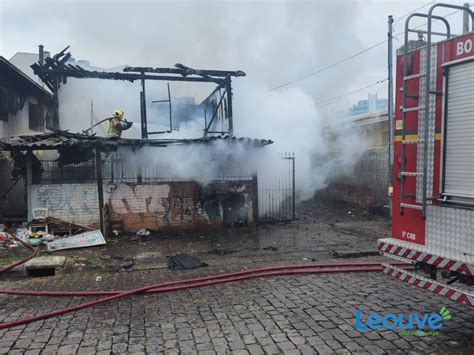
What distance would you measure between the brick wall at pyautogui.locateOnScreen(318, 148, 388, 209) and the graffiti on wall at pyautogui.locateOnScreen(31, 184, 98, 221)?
415 inches

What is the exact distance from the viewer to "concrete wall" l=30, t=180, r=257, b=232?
10.7 m

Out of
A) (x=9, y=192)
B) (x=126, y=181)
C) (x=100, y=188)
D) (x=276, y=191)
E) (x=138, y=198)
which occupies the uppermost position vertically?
(x=126, y=181)

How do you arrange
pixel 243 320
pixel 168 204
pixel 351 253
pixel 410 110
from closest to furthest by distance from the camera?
1. pixel 410 110
2. pixel 243 320
3. pixel 351 253
4. pixel 168 204

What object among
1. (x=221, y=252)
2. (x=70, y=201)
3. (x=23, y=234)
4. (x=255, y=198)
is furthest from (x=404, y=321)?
(x=23, y=234)

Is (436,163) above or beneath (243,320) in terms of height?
above

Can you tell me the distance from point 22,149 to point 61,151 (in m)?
1.05

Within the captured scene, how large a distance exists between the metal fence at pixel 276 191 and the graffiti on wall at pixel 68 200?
587 centimetres

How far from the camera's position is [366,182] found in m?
15.4

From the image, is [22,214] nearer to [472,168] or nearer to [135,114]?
[135,114]

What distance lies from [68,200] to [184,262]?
198 inches

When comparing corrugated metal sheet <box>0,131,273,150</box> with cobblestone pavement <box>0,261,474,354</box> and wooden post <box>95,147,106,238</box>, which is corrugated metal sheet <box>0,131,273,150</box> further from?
cobblestone pavement <box>0,261,474,354</box>

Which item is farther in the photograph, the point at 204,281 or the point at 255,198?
the point at 255,198

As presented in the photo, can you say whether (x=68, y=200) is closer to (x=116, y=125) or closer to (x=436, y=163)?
(x=116, y=125)

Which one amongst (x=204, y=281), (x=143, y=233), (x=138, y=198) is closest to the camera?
(x=204, y=281)
